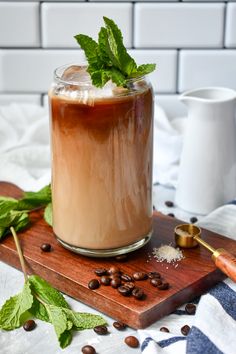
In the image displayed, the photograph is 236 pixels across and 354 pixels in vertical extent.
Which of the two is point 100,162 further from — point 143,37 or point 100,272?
point 143,37

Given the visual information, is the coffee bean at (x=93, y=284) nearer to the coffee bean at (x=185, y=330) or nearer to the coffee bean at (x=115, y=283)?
the coffee bean at (x=115, y=283)

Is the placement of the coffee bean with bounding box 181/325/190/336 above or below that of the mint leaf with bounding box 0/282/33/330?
below

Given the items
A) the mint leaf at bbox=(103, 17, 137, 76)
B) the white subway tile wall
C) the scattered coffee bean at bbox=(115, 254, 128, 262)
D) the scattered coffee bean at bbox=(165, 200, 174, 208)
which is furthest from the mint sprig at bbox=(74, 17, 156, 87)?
the white subway tile wall

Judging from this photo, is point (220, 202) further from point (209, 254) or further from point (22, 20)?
point (22, 20)

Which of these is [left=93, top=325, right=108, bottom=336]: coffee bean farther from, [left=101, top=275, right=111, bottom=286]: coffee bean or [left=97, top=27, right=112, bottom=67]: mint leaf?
[left=97, top=27, right=112, bottom=67]: mint leaf

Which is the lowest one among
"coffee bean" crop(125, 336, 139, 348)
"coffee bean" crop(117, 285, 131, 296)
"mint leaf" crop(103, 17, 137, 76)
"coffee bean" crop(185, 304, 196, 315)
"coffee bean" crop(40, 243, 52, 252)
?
"coffee bean" crop(125, 336, 139, 348)

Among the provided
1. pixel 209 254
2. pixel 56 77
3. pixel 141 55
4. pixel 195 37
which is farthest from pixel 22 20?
pixel 209 254

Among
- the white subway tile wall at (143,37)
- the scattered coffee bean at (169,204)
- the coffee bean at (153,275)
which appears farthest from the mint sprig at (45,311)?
the white subway tile wall at (143,37)

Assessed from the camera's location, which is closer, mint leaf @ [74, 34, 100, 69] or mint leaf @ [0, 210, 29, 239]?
mint leaf @ [74, 34, 100, 69]
